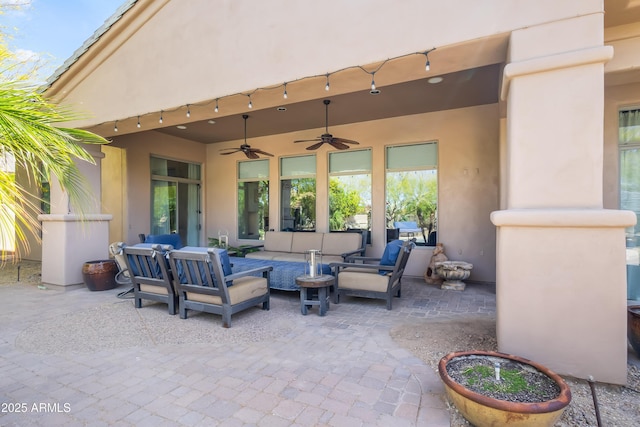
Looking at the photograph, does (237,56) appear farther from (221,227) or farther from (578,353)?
(221,227)

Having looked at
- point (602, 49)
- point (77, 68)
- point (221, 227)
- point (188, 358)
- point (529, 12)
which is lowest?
point (188, 358)

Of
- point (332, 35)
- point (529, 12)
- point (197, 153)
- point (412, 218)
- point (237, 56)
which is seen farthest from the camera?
point (197, 153)

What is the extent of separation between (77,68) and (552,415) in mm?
7434

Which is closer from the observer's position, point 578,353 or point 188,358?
point 578,353

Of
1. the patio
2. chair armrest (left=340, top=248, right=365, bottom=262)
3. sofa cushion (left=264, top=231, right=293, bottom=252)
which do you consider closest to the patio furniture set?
the patio

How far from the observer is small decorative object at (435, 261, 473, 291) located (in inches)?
220

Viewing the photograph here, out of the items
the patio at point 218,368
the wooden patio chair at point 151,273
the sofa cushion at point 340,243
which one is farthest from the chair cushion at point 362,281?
the wooden patio chair at point 151,273

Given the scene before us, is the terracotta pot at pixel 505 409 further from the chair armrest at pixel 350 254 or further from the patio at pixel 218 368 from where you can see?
the chair armrest at pixel 350 254

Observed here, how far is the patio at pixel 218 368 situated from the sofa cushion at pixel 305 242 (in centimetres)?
234

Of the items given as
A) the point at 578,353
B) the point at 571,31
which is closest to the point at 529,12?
the point at 571,31

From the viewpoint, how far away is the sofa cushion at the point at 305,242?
6.75 m

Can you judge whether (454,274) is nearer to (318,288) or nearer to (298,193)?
(318,288)

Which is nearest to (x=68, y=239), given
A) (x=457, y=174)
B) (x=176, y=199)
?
(x=176, y=199)

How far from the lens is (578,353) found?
7.92 feet
